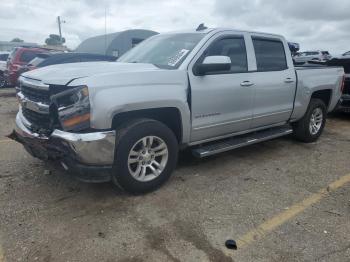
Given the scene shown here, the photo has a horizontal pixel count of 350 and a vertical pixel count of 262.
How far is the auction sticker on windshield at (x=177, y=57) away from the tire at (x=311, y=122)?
2.98 metres

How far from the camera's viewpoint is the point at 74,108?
10.8 feet

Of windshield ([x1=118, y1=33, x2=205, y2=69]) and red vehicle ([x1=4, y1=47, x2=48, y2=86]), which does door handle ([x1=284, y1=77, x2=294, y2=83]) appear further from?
red vehicle ([x1=4, y1=47, x2=48, y2=86])

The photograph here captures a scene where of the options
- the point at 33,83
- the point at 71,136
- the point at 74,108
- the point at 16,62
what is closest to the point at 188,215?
the point at 71,136

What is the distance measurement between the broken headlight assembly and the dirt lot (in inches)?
35.6

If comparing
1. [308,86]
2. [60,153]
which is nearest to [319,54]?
[308,86]

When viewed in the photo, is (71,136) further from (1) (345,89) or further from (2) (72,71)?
(1) (345,89)

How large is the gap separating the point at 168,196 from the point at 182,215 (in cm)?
46

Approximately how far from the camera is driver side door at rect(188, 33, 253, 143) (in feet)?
13.6

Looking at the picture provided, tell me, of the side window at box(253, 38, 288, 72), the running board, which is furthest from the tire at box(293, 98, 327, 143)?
the side window at box(253, 38, 288, 72)

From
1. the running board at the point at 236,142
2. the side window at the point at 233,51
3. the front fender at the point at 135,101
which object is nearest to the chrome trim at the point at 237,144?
the running board at the point at 236,142

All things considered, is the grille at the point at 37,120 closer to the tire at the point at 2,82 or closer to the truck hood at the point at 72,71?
the truck hood at the point at 72,71

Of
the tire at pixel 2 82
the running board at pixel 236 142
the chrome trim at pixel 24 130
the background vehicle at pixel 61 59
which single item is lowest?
the tire at pixel 2 82

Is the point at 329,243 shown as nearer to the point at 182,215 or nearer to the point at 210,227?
the point at 210,227

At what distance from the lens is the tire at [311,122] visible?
20.2ft
